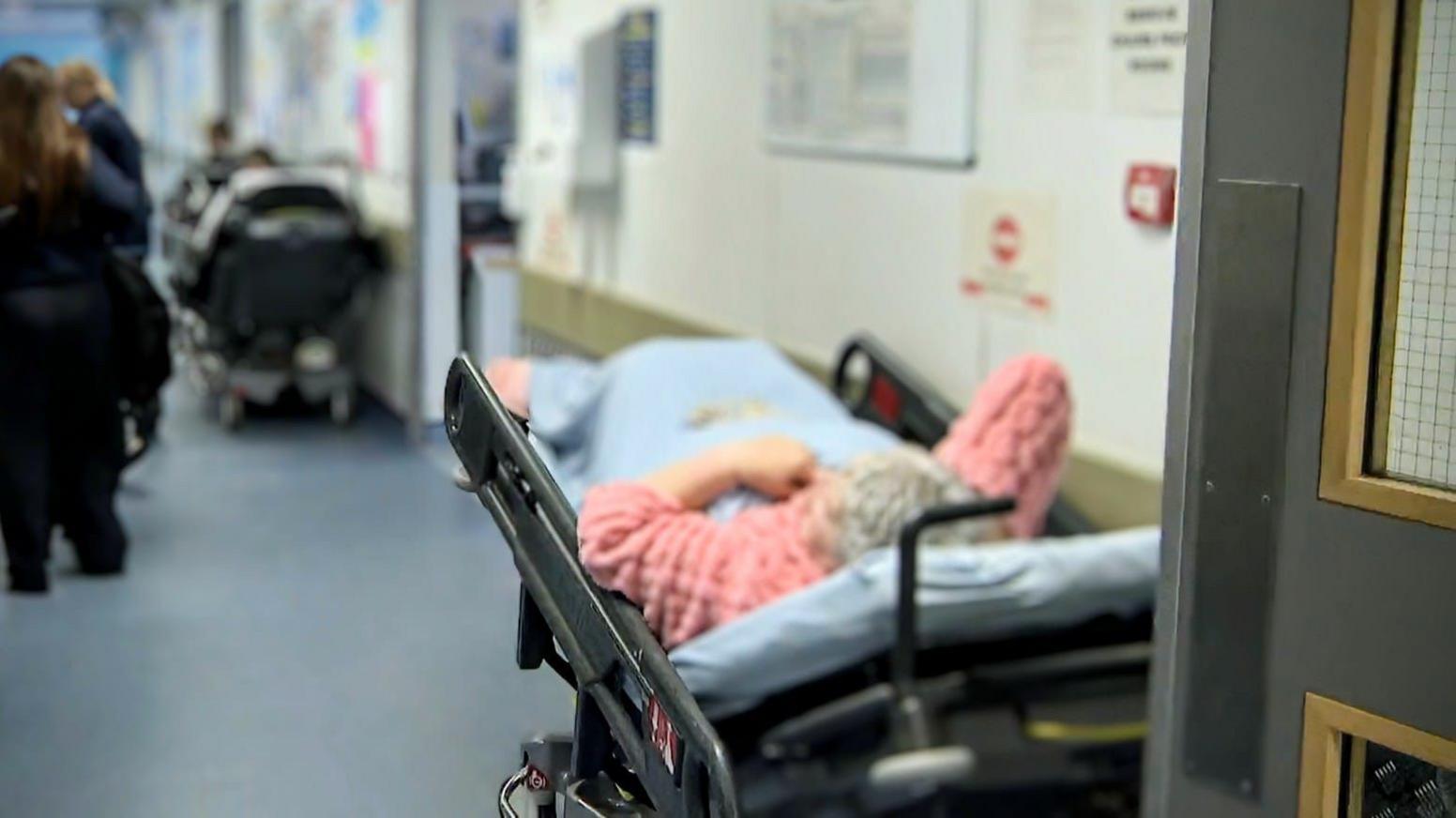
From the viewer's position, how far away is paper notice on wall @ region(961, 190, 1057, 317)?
10.6ft

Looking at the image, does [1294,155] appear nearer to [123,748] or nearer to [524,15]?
[123,748]

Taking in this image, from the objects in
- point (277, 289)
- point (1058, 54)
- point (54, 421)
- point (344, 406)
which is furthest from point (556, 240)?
point (54, 421)

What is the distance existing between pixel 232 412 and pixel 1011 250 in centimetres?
422

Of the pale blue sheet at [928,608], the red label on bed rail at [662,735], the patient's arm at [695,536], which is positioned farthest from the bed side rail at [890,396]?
the red label on bed rail at [662,735]

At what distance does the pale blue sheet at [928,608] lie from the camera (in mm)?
2480

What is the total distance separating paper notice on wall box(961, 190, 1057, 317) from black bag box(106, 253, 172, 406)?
1.54 meters

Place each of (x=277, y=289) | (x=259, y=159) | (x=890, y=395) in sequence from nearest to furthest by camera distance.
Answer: (x=890, y=395) → (x=277, y=289) → (x=259, y=159)

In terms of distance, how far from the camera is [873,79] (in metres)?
3.74

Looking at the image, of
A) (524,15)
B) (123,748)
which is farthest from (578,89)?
(123,748)

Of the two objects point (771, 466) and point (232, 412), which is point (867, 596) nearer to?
point (771, 466)

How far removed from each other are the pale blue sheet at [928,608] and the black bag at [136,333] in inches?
38.2

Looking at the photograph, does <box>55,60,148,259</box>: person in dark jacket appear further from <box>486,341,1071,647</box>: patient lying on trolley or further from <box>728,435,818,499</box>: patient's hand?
<box>728,435,818,499</box>: patient's hand

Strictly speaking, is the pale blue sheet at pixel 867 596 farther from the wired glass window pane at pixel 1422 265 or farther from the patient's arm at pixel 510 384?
the wired glass window pane at pixel 1422 265

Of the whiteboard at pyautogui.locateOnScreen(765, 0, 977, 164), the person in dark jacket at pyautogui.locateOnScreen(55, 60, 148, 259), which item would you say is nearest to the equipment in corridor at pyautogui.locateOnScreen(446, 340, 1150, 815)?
the whiteboard at pyautogui.locateOnScreen(765, 0, 977, 164)
